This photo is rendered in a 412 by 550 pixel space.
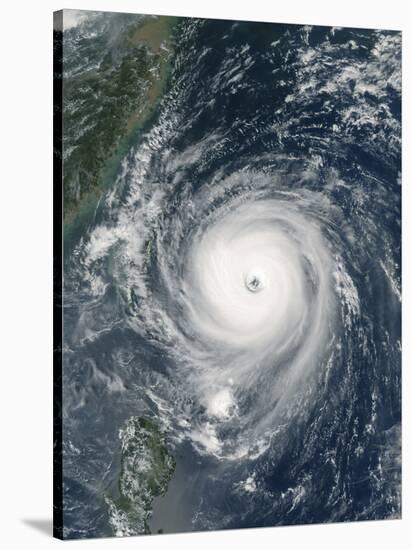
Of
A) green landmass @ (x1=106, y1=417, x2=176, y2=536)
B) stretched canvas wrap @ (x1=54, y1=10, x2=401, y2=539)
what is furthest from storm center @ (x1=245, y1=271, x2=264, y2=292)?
green landmass @ (x1=106, y1=417, x2=176, y2=536)

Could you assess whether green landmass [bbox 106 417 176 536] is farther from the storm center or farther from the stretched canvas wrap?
the storm center

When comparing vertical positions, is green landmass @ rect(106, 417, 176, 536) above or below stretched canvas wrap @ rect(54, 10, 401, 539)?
below

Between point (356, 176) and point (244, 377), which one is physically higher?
point (356, 176)

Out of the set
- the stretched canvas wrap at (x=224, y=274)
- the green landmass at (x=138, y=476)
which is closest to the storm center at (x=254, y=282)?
the stretched canvas wrap at (x=224, y=274)

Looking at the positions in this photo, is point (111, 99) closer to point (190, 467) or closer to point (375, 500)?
point (190, 467)

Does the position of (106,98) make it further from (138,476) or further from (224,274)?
(138,476)

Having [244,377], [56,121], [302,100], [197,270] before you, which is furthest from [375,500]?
[56,121]

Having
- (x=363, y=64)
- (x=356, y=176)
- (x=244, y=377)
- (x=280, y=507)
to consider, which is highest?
(x=363, y=64)
